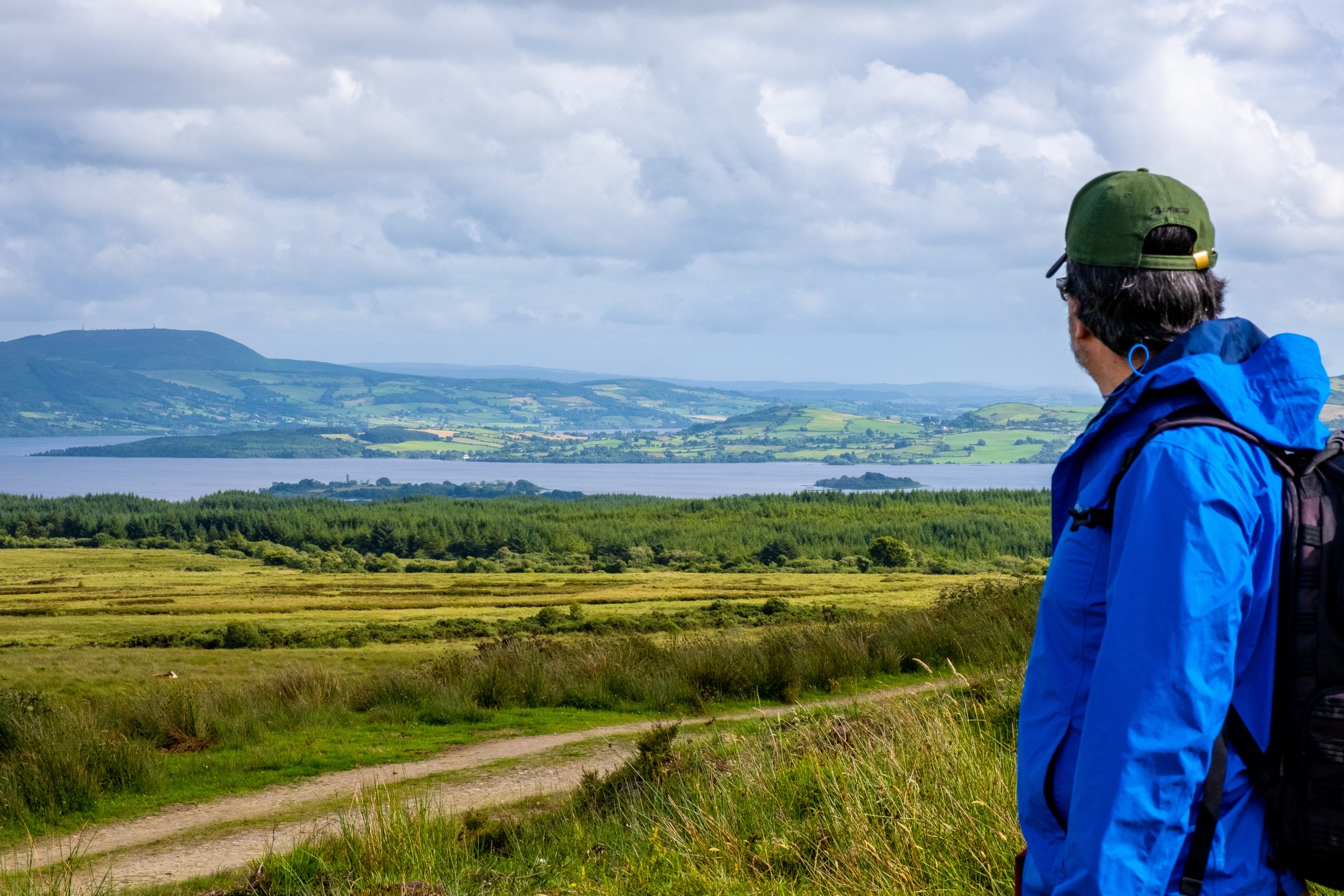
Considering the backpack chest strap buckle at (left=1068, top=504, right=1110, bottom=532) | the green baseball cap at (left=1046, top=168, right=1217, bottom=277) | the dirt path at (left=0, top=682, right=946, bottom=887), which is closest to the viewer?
the backpack chest strap buckle at (left=1068, top=504, right=1110, bottom=532)

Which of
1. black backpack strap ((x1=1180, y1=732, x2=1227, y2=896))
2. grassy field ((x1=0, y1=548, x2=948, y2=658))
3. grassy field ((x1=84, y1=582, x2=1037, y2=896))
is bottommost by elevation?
grassy field ((x1=0, y1=548, x2=948, y2=658))

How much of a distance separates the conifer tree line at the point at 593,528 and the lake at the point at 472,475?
32.0 m

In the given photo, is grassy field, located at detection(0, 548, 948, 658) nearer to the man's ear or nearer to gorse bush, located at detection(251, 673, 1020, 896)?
gorse bush, located at detection(251, 673, 1020, 896)

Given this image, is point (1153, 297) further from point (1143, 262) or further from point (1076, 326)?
point (1076, 326)

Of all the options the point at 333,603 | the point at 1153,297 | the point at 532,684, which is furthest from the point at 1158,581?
the point at 333,603

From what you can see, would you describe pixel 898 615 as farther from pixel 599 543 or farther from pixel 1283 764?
pixel 599 543

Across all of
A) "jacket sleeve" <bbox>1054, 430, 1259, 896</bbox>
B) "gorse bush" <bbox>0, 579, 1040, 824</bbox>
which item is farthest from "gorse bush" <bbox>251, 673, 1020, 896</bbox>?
"gorse bush" <bbox>0, 579, 1040, 824</bbox>

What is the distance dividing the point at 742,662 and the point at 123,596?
25201mm

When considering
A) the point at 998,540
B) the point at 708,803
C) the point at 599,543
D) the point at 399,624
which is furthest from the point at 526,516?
the point at 708,803

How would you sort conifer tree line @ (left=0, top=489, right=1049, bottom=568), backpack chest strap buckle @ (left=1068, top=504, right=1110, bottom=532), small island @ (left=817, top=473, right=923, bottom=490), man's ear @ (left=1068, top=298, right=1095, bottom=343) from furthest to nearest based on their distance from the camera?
small island @ (left=817, top=473, right=923, bottom=490)
conifer tree line @ (left=0, top=489, right=1049, bottom=568)
man's ear @ (left=1068, top=298, right=1095, bottom=343)
backpack chest strap buckle @ (left=1068, top=504, right=1110, bottom=532)

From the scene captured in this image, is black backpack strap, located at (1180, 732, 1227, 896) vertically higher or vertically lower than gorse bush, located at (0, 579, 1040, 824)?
higher

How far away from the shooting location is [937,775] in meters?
4.64

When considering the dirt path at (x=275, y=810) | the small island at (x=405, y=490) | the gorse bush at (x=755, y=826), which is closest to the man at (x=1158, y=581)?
the gorse bush at (x=755, y=826)

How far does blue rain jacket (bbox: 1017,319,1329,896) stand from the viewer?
61.1 inches
